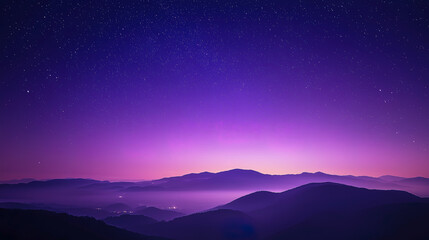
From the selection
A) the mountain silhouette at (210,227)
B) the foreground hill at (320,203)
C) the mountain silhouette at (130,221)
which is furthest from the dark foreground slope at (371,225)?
the mountain silhouette at (130,221)

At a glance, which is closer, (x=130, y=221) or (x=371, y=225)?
(x=371, y=225)

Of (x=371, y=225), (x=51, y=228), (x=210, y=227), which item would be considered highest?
(x=51, y=228)

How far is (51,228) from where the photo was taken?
204 ft

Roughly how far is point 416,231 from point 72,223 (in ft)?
321

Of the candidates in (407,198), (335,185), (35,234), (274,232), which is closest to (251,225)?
(274,232)

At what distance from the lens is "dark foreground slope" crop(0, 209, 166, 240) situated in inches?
2163

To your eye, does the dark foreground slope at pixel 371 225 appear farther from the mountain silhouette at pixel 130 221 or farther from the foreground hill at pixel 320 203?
the mountain silhouette at pixel 130 221

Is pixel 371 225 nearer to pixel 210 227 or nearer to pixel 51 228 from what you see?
pixel 210 227

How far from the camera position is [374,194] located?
129 m

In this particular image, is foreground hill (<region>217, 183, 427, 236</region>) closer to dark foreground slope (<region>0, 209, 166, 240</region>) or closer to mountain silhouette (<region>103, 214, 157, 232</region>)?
mountain silhouette (<region>103, 214, 157, 232</region>)

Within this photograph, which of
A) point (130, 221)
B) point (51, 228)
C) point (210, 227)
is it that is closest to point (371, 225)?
point (210, 227)

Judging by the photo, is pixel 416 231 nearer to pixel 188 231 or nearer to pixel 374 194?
pixel 374 194

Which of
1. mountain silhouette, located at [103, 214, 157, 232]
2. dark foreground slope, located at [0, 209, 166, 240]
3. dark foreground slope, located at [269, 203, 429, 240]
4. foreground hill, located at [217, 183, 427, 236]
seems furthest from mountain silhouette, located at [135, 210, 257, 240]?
dark foreground slope, located at [0, 209, 166, 240]

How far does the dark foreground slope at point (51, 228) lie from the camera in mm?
54938
